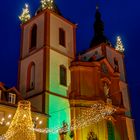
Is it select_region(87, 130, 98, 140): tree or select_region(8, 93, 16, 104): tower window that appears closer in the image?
select_region(8, 93, 16, 104): tower window

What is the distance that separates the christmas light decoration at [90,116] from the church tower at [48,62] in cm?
165

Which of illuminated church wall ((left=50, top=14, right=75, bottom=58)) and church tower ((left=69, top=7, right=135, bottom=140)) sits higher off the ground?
illuminated church wall ((left=50, top=14, right=75, bottom=58))

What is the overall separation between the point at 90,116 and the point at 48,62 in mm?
8731

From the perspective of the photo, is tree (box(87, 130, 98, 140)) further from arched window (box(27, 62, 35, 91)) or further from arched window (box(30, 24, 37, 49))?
arched window (box(30, 24, 37, 49))

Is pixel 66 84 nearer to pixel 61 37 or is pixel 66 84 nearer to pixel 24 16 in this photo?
pixel 61 37

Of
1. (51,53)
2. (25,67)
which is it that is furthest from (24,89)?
(51,53)

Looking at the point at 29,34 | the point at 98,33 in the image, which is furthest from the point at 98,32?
the point at 29,34

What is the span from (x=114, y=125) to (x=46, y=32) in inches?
598

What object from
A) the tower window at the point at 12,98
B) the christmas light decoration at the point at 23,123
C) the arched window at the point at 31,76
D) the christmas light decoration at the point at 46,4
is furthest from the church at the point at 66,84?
the christmas light decoration at the point at 23,123

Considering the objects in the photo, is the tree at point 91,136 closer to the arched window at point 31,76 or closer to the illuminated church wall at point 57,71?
the illuminated church wall at point 57,71

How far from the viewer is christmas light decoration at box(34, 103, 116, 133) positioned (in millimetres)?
36750

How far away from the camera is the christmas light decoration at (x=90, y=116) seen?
3675cm

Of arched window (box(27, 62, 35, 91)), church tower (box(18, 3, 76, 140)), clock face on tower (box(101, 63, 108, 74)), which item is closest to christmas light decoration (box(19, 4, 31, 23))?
church tower (box(18, 3, 76, 140))

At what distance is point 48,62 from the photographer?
41281 millimetres
